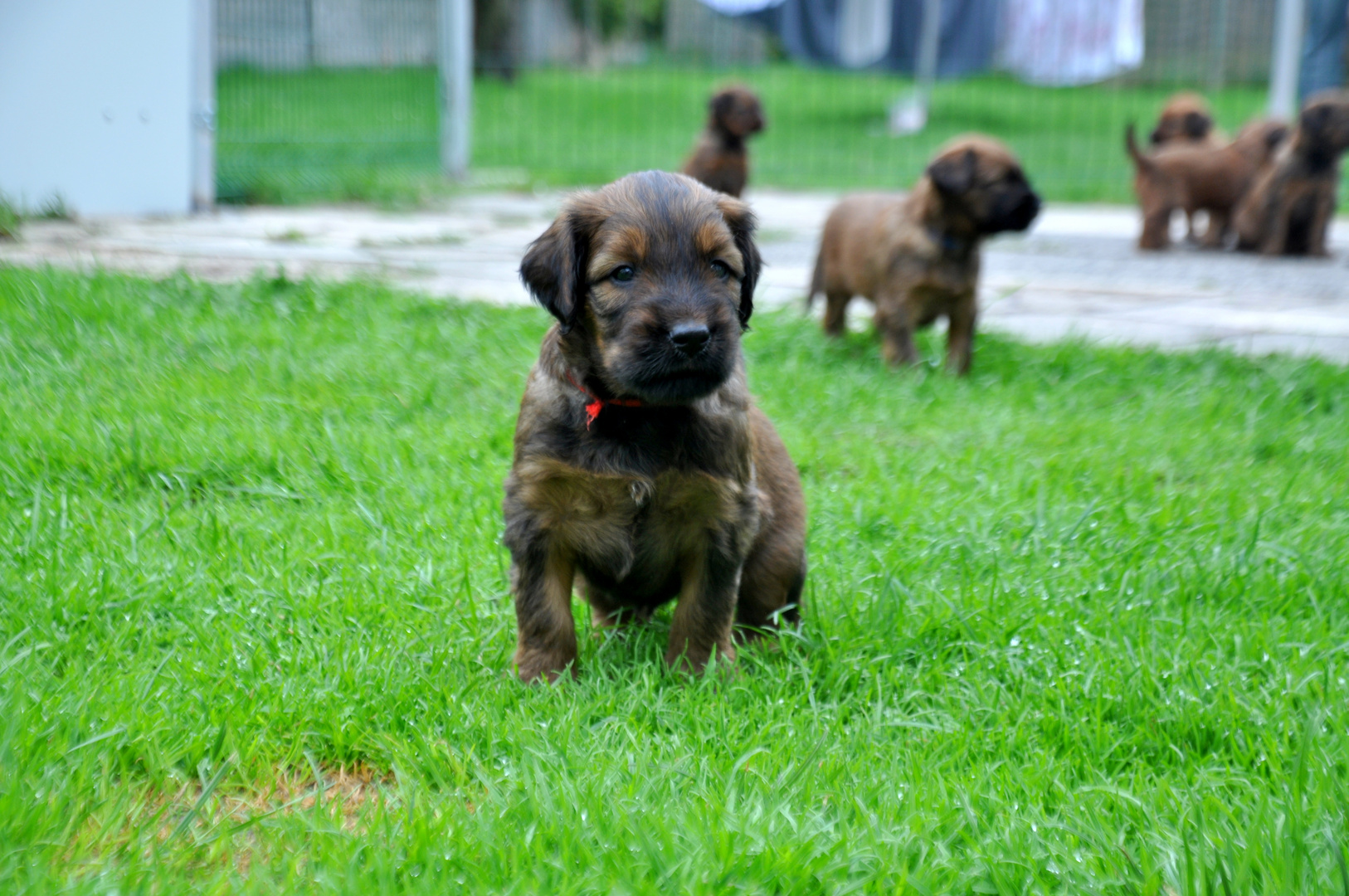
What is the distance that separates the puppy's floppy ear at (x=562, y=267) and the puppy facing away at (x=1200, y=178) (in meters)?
7.86

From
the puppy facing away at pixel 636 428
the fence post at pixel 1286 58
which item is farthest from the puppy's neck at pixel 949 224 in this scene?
the fence post at pixel 1286 58

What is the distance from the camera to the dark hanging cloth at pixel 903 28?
1789 cm

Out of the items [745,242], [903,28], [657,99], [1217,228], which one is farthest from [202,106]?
[903,28]

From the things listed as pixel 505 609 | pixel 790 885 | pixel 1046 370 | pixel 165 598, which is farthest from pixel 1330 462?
pixel 165 598

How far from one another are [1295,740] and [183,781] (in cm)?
186

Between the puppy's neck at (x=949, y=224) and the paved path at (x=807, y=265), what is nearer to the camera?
the puppy's neck at (x=949, y=224)

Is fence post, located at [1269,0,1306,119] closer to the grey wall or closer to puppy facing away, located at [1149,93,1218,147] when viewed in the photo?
puppy facing away, located at [1149,93,1218,147]

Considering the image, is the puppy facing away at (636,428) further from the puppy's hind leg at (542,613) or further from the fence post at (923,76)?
the fence post at (923,76)

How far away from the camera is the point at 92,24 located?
764 centimetres

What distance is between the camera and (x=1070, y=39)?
17.2m

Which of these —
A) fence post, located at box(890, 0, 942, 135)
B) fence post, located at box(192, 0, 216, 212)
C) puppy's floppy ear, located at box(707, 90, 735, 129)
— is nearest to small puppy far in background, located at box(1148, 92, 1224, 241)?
puppy's floppy ear, located at box(707, 90, 735, 129)

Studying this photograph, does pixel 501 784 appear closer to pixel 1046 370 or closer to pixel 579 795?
pixel 579 795

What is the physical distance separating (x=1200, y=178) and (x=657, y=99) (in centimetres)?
899

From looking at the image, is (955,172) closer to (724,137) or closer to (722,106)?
(722,106)
